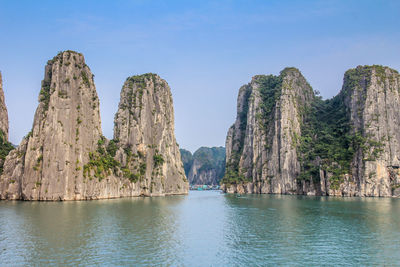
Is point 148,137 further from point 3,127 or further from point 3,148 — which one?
point 3,127

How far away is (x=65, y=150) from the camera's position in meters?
75.1

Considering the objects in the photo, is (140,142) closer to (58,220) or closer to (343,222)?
(58,220)

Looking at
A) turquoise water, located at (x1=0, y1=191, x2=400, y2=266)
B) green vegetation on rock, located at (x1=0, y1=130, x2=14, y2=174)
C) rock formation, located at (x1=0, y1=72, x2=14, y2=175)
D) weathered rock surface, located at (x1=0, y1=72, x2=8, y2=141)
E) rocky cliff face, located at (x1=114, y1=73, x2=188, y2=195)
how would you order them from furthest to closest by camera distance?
rocky cliff face, located at (x1=114, y1=73, x2=188, y2=195)
weathered rock surface, located at (x1=0, y1=72, x2=8, y2=141)
rock formation, located at (x1=0, y1=72, x2=14, y2=175)
green vegetation on rock, located at (x1=0, y1=130, x2=14, y2=174)
turquoise water, located at (x1=0, y1=191, x2=400, y2=266)

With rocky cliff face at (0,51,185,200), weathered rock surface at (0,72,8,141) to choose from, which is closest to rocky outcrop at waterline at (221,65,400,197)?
rocky cliff face at (0,51,185,200)

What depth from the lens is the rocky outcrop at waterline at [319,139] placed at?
112 meters

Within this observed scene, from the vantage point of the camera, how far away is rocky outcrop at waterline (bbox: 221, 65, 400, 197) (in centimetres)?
11169

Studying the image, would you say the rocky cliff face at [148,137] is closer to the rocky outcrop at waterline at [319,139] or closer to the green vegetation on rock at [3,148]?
the green vegetation on rock at [3,148]

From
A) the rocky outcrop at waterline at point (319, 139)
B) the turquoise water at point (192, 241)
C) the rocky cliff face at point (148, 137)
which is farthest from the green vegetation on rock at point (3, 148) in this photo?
the rocky outcrop at waterline at point (319, 139)

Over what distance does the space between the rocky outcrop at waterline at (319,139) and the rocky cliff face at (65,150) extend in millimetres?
63002

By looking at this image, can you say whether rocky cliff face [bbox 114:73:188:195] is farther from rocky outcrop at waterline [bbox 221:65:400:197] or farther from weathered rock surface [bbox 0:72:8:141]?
rocky outcrop at waterline [bbox 221:65:400:197]

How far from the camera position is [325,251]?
28.8 m

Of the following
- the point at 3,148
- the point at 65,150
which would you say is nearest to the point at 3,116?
the point at 3,148

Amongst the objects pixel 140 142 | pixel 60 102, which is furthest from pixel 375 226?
pixel 140 142

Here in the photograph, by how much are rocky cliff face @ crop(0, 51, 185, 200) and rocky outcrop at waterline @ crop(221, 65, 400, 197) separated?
6300 cm
